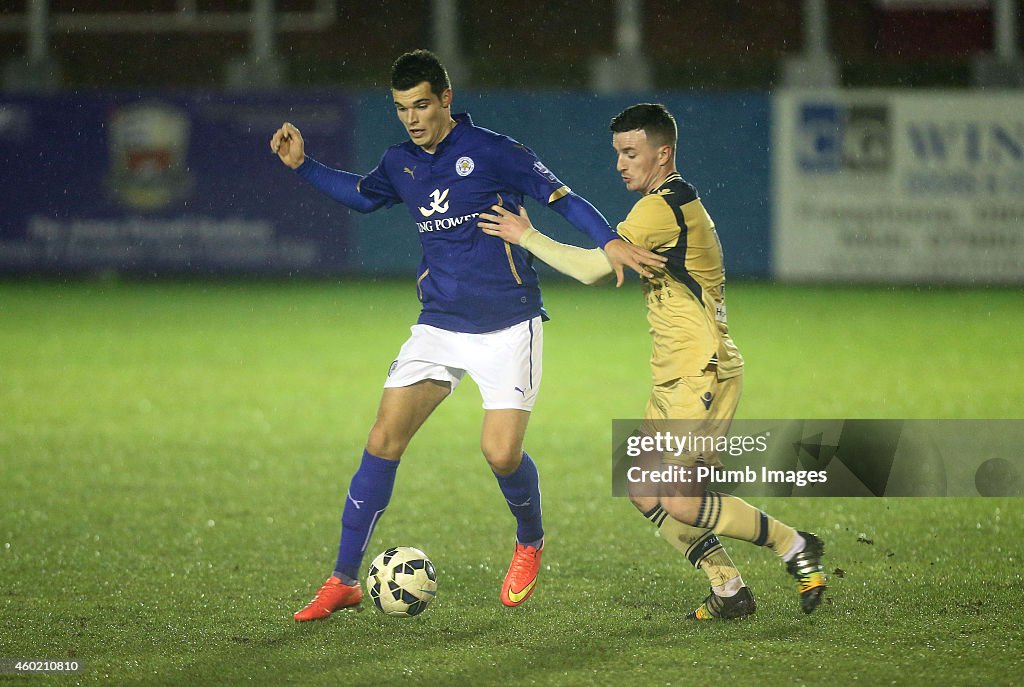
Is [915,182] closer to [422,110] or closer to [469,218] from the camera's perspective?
[469,218]

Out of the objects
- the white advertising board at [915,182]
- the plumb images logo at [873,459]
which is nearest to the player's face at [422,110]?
the plumb images logo at [873,459]

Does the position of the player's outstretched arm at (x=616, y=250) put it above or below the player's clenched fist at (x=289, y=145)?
below

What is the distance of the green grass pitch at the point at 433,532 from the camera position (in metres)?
4.22

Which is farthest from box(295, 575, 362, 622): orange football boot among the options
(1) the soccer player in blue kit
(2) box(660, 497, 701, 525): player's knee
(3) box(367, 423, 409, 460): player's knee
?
(2) box(660, 497, 701, 525): player's knee

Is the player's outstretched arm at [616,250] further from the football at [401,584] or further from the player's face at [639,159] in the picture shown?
the football at [401,584]

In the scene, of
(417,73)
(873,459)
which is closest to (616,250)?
(417,73)

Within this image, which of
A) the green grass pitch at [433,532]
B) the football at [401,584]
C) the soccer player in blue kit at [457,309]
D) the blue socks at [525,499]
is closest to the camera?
the green grass pitch at [433,532]

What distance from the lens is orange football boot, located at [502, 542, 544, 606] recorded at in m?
4.85

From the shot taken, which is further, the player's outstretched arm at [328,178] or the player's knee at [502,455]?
the player's outstretched arm at [328,178]

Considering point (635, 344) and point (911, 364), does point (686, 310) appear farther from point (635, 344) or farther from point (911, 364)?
point (635, 344)

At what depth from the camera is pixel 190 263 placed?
16.5 m

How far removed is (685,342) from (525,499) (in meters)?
0.93

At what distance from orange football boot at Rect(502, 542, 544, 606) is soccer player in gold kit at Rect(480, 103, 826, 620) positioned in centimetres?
56

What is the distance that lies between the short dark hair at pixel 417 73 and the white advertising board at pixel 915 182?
12.2 metres
